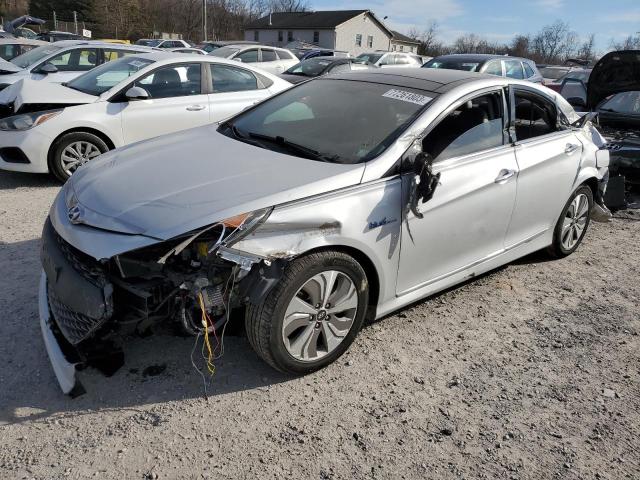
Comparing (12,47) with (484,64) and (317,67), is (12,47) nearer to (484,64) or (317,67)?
(317,67)

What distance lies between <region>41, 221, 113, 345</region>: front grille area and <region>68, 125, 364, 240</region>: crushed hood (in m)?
0.22

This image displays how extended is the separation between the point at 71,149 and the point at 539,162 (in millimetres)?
5014

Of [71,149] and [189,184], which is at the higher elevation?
[189,184]

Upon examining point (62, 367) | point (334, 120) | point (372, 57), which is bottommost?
point (62, 367)

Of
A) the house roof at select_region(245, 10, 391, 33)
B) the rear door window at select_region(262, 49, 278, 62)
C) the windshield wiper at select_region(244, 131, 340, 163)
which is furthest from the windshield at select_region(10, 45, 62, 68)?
the house roof at select_region(245, 10, 391, 33)

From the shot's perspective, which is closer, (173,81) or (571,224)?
(571,224)

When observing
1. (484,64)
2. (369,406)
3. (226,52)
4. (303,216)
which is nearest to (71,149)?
(303,216)

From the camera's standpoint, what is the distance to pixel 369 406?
9.26 ft

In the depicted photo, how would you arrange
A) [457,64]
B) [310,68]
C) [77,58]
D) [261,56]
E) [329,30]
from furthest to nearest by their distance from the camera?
[329,30] → [261,56] → [310,68] → [457,64] → [77,58]

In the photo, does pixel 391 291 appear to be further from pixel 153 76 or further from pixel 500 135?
pixel 153 76


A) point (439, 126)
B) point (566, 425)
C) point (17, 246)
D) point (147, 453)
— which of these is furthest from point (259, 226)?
point (17, 246)

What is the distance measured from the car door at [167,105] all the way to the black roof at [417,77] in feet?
10.0

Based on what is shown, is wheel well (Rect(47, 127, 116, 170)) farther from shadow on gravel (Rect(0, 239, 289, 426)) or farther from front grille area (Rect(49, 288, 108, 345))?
front grille area (Rect(49, 288, 108, 345))

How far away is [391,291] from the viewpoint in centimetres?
322
